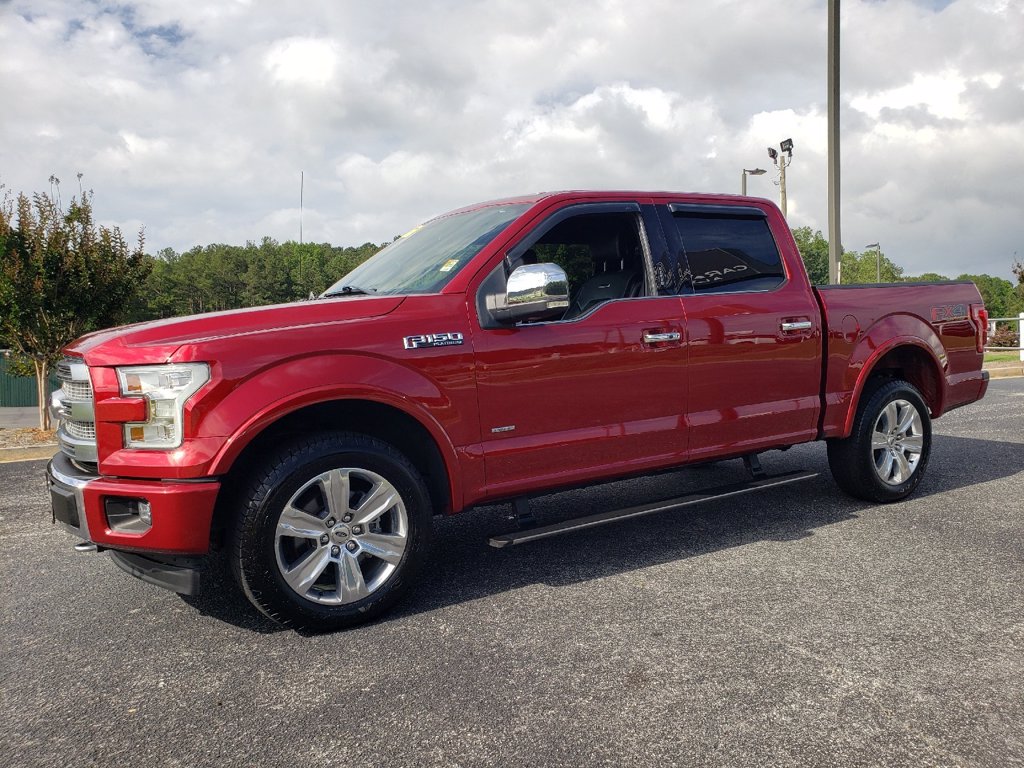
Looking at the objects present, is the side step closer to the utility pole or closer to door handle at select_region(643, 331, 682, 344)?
door handle at select_region(643, 331, 682, 344)

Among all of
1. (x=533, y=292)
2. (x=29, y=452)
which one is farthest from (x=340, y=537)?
(x=29, y=452)

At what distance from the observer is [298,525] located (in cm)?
336

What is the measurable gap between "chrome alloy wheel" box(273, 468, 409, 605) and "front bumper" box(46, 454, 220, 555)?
0.30 metres

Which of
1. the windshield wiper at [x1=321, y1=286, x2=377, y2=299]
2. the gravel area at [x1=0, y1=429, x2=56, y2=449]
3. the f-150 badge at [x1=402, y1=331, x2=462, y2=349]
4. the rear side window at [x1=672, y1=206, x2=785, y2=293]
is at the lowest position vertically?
the gravel area at [x1=0, y1=429, x2=56, y2=449]

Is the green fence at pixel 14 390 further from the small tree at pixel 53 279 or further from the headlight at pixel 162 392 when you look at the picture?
the headlight at pixel 162 392

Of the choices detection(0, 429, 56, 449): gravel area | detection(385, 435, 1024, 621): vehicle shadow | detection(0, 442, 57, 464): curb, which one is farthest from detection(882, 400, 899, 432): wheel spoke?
detection(0, 429, 56, 449): gravel area

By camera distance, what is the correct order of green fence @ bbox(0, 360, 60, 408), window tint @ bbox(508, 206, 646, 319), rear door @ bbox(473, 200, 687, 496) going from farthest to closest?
1. green fence @ bbox(0, 360, 60, 408)
2. window tint @ bbox(508, 206, 646, 319)
3. rear door @ bbox(473, 200, 687, 496)

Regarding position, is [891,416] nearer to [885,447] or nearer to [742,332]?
[885,447]

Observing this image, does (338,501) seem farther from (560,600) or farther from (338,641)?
(560,600)

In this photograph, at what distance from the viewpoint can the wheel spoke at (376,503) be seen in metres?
3.48

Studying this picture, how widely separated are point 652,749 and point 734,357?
2.58m

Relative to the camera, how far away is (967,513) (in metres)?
5.10

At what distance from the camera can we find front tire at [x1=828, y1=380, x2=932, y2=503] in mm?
5215

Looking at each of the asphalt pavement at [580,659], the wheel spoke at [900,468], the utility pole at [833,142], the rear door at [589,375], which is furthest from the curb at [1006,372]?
the rear door at [589,375]
